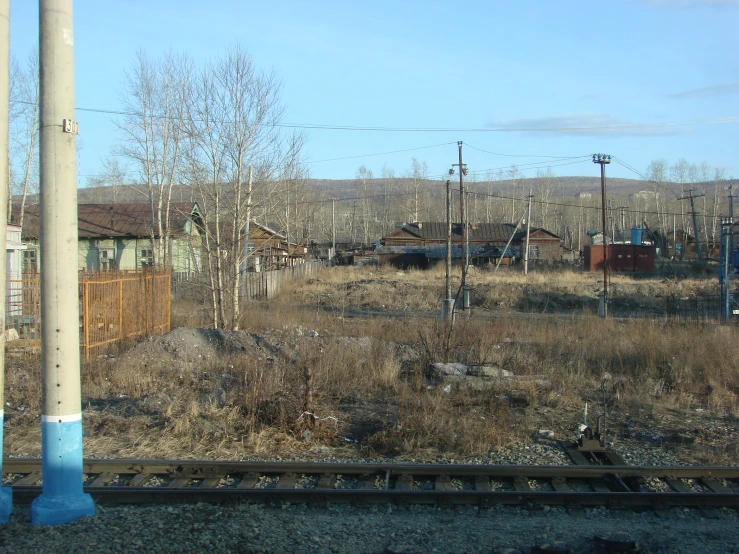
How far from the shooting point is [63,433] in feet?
15.2

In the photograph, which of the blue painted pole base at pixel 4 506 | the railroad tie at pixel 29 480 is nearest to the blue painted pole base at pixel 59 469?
the blue painted pole base at pixel 4 506

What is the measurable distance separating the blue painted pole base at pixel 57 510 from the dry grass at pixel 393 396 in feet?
7.51

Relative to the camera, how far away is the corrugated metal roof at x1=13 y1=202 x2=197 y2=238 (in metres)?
34.4

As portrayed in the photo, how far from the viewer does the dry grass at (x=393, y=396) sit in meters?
7.46

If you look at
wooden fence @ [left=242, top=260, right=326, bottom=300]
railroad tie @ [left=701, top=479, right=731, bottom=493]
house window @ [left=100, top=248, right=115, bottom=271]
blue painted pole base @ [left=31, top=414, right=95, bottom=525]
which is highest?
house window @ [left=100, top=248, right=115, bottom=271]

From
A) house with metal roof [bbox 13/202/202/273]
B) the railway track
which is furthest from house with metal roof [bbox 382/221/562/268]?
the railway track

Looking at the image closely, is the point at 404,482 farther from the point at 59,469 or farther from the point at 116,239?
the point at 116,239

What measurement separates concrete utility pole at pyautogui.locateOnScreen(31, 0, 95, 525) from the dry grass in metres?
2.46

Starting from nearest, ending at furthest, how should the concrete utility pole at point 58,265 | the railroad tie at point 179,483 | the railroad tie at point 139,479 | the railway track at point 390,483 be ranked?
the concrete utility pole at point 58,265
the railway track at point 390,483
the railroad tie at point 179,483
the railroad tie at point 139,479

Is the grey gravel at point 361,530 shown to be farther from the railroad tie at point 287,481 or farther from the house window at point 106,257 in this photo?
the house window at point 106,257

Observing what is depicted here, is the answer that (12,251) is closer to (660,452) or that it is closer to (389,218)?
(660,452)

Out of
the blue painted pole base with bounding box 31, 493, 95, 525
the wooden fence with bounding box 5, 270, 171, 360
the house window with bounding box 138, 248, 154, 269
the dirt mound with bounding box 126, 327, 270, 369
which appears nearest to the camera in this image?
the blue painted pole base with bounding box 31, 493, 95, 525

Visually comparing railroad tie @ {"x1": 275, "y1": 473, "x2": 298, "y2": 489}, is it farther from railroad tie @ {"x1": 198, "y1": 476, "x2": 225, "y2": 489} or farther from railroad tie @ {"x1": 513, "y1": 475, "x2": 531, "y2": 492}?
railroad tie @ {"x1": 513, "y1": 475, "x2": 531, "y2": 492}

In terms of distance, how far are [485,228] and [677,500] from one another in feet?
207
